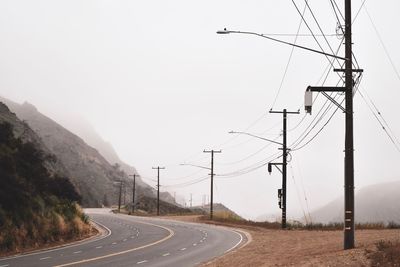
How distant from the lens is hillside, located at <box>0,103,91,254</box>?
2934 cm

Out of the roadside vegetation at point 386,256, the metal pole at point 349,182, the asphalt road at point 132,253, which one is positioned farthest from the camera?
the asphalt road at point 132,253

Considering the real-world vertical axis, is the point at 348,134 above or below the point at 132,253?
above

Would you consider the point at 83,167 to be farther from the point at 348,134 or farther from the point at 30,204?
the point at 348,134

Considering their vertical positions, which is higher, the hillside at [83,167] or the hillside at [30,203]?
the hillside at [83,167]

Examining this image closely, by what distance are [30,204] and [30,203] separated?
0.27ft

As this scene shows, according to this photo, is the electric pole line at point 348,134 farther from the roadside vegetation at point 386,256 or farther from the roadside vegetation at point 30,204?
the roadside vegetation at point 30,204

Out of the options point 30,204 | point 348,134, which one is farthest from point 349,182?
point 30,204

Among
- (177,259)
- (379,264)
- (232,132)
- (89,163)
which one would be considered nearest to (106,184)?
(89,163)

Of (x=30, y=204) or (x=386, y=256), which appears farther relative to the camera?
(x=30, y=204)

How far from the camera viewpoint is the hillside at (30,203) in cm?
2934

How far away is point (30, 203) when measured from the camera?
32219 millimetres

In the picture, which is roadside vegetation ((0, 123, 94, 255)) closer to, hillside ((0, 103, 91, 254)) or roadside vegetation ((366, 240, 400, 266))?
hillside ((0, 103, 91, 254))

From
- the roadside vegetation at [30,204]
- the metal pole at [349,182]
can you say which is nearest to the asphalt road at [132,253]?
the roadside vegetation at [30,204]

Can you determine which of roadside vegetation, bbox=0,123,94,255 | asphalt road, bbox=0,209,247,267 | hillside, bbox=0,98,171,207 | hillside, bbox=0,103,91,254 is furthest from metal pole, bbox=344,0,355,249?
hillside, bbox=0,98,171,207
